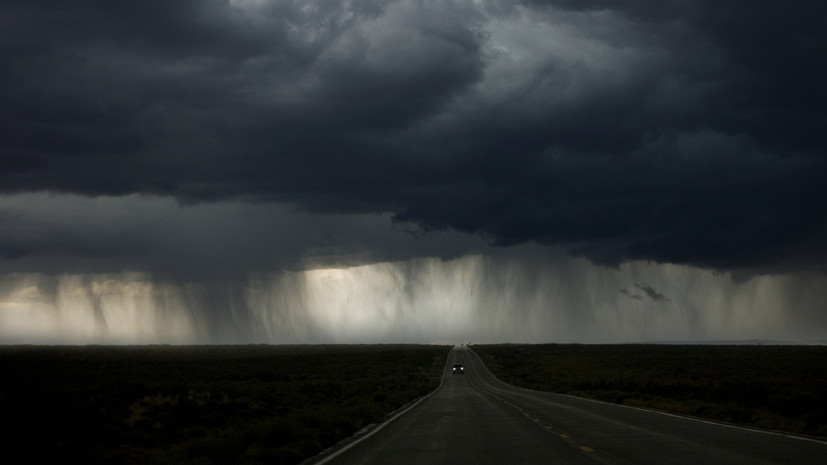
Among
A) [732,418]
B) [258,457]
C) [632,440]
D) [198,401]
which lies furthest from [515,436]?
[198,401]

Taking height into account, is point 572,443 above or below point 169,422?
above

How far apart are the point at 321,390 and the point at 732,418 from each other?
104 feet

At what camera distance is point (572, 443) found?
16.9 meters

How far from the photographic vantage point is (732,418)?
25.4 meters

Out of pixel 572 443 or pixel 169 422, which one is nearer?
pixel 572 443

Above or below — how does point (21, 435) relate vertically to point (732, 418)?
above

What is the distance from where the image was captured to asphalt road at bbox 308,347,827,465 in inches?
550

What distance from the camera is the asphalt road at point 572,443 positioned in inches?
550

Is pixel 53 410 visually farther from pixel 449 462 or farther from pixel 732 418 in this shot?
pixel 732 418

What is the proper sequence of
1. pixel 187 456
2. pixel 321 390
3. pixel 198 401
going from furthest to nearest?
pixel 321 390, pixel 198 401, pixel 187 456

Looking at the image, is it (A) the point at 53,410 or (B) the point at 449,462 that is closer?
(B) the point at 449,462

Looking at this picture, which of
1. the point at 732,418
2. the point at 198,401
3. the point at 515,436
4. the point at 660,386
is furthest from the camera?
the point at 660,386

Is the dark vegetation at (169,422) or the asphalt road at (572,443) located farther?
the dark vegetation at (169,422)

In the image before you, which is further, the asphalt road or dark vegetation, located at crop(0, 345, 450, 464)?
→ dark vegetation, located at crop(0, 345, 450, 464)
